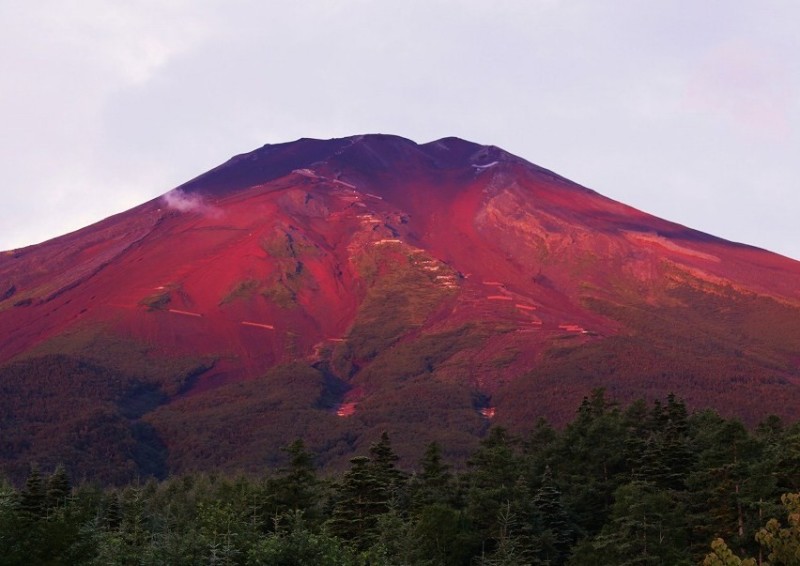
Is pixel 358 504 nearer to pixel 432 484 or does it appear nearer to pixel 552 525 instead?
pixel 432 484

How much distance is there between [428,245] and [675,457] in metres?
100

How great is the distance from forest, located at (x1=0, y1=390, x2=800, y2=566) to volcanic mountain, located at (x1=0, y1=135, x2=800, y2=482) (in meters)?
44.6

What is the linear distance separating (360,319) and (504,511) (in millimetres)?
87427

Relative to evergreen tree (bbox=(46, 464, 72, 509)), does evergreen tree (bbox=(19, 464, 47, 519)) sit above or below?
above

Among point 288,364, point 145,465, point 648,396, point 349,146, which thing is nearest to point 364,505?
point 145,465

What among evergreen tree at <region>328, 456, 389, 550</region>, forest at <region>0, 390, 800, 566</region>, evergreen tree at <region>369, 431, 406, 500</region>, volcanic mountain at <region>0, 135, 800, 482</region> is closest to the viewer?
forest at <region>0, 390, 800, 566</region>

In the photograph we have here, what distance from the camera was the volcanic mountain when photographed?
92.9 meters

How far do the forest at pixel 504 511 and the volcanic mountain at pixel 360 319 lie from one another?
44.6 m

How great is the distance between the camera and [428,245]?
135125 millimetres

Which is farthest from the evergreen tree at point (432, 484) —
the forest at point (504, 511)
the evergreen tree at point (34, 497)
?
the evergreen tree at point (34, 497)

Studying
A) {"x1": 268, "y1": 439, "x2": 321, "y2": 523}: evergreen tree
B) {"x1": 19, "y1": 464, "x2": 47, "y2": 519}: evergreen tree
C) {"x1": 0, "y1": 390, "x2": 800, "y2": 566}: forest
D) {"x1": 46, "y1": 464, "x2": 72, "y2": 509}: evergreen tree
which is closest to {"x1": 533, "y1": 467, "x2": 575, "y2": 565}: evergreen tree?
{"x1": 0, "y1": 390, "x2": 800, "y2": 566}: forest

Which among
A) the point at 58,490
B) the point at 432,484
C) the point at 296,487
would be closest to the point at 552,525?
the point at 432,484

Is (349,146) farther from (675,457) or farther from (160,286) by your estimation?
(675,457)

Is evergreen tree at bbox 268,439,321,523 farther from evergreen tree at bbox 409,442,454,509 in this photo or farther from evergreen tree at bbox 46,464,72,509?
evergreen tree at bbox 46,464,72,509
